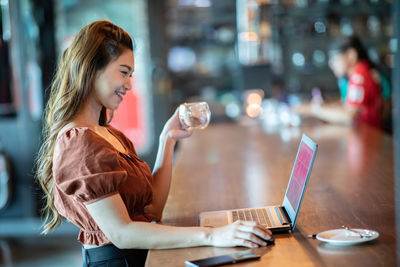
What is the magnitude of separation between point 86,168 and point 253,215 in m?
0.59

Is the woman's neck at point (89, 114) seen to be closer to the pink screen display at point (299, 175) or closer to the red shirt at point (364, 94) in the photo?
the pink screen display at point (299, 175)

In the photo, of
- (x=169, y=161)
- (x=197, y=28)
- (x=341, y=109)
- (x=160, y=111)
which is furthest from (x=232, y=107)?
(x=169, y=161)

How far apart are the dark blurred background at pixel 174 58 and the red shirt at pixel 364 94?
0.53 metres

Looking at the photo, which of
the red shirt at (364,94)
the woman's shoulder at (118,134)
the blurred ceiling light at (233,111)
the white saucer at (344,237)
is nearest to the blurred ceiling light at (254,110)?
the blurred ceiling light at (233,111)

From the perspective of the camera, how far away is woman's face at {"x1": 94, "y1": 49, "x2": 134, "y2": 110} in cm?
155

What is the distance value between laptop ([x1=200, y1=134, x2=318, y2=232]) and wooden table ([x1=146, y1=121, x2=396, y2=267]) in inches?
1.9

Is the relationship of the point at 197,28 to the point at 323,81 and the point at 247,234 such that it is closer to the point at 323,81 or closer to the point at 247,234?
the point at 323,81

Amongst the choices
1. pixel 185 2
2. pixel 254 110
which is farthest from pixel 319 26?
pixel 254 110

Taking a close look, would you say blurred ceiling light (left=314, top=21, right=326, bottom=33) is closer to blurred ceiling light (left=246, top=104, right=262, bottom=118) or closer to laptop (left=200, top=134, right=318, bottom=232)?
blurred ceiling light (left=246, top=104, right=262, bottom=118)

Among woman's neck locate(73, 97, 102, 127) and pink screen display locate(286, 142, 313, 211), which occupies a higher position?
woman's neck locate(73, 97, 102, 127)

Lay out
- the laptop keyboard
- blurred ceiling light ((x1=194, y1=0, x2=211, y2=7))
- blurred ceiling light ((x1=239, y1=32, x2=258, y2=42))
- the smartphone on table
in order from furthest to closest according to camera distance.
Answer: blurred ceiling light ((x1=194, y1=0, x2=211, y2=7)), blurred ceiling light ((x1=239, y1=32, x2=258, y2=42)), the laptop keyboard, the smartphone on table

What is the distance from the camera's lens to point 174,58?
8.74 meters

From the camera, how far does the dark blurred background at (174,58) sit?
195 inches

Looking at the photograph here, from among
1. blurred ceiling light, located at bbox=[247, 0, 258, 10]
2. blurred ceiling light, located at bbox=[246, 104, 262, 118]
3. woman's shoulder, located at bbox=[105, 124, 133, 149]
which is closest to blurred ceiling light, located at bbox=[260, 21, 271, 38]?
blurred ceiling light, located at bbox=[247, 0, 258, 10]
